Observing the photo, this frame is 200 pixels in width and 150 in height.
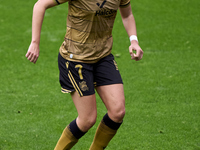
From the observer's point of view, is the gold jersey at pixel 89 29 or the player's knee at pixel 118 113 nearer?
the gold jersey at pixel 89 29

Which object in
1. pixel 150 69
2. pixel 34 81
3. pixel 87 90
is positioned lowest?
pixel 150 69

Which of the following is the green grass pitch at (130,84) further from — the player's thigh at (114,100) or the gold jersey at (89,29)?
the gold jersey at (89,29)

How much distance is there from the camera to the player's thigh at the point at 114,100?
3836 millimetres

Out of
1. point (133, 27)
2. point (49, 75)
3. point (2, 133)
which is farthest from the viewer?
point (49, 75)

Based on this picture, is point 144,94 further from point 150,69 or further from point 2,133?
point 2,133

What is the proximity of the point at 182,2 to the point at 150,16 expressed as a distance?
1469mm

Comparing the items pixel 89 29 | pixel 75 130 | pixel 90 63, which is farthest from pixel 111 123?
pixel 89 29

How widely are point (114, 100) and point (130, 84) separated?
2.90 m

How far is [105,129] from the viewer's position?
159 inches

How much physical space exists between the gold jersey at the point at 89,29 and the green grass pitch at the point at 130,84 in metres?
1.31

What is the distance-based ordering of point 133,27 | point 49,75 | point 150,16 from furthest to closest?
point 150,16 < point 49,75 < point 133,27

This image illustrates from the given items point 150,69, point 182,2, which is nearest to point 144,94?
point 150,69

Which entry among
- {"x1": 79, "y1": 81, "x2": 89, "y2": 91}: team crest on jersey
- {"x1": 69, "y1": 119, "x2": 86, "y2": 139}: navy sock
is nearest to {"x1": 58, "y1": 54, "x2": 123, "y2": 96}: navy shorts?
{"x1": 79, "y1": 81, "x2": 89, "y2": 91}: team crest on jersey

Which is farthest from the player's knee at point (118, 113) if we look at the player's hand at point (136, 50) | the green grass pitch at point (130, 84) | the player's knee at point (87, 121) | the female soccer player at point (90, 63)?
the green grass pitch at point (130, 84)
